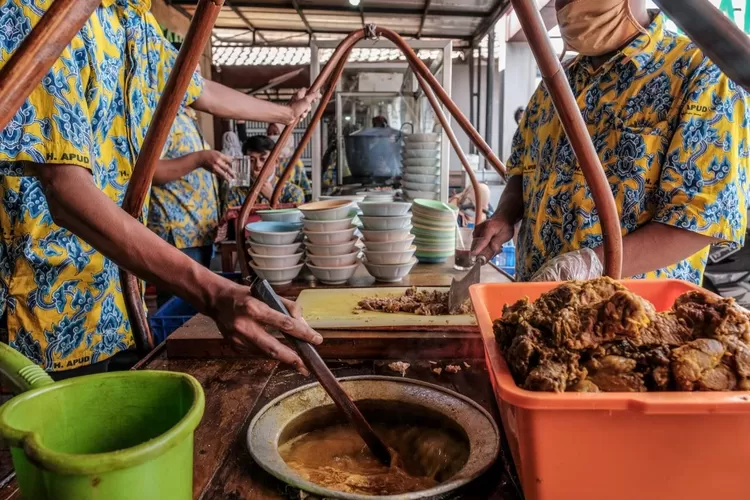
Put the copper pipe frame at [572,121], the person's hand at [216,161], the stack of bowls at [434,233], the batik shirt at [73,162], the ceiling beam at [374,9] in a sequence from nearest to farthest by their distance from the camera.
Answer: the copper pipe frame at [572,121] → the batik shirt at [73,162] → the stack of bowls at [434,233] → the person's hand at [216,161] → the ceiling beam at [374,9]

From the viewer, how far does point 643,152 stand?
5.31ft

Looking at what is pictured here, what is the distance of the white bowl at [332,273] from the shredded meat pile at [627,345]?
164cm

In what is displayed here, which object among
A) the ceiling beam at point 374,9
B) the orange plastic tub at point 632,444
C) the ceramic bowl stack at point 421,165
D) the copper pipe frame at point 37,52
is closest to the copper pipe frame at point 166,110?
the copper pipe frame at point 37,52

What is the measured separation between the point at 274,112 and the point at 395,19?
244 inches

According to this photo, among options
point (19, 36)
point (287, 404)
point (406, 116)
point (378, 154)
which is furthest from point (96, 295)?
point (406, 116)

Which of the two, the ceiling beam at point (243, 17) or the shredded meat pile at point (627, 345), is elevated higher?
the ceiling beam at point (243, 17)

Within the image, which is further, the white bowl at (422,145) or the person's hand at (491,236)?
the white bowl at (422,145)

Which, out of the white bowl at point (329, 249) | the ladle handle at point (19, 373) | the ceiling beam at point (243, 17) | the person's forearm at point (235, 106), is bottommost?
the white bowl at point (329, 249)

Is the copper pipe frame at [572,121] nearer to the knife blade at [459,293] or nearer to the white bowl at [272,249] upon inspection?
the knife blade at [459,293]

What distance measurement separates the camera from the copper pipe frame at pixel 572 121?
3.24 ft

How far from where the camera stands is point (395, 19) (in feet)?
26.1

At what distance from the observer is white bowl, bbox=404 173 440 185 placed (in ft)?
17.4

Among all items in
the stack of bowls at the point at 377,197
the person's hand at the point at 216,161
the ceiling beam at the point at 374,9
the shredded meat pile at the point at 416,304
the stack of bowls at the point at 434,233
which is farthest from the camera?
the ceiling beam at the point at 374,9

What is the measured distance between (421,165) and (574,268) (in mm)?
4007
